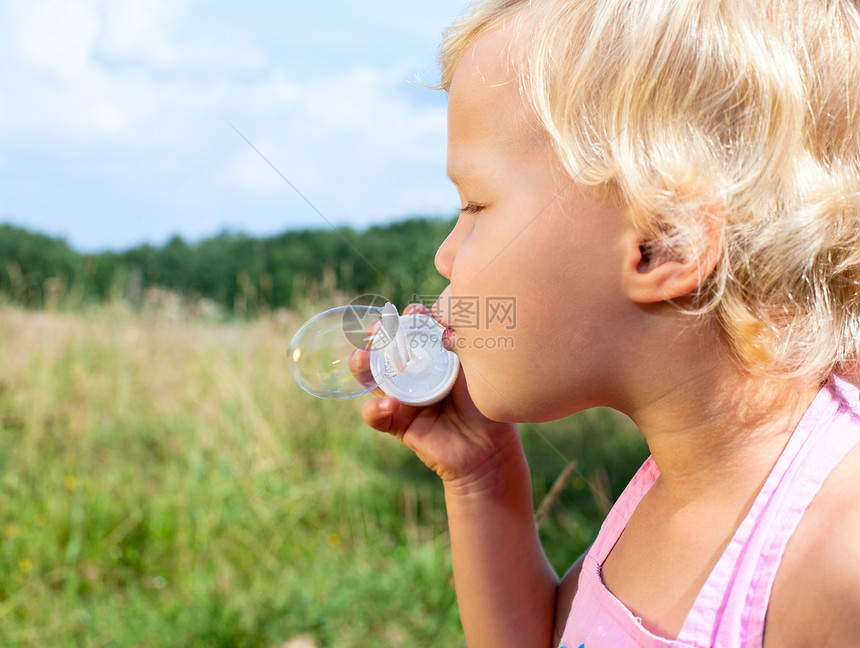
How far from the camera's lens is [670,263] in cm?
99

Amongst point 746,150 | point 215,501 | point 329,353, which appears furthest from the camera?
point 215,501

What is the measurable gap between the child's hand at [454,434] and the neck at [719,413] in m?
0.42

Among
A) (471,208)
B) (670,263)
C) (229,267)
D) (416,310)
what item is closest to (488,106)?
(471,208)

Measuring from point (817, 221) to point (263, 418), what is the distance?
330 centimetres

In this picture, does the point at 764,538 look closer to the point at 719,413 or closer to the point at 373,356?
the point at 719,413

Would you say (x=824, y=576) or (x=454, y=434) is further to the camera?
(x=454, y=434)

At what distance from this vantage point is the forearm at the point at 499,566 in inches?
54.1

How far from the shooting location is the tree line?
5105 millimetres

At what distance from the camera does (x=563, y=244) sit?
102 cm

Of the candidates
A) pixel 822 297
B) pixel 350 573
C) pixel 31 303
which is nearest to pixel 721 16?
pixel 822 297

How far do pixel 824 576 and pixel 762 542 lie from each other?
0.10 metres

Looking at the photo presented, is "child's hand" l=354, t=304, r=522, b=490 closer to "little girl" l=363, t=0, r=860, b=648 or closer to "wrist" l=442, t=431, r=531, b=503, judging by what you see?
"wrist" l=442, t=431, r=531, b=503

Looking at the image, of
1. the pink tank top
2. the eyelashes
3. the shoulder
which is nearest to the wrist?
the pink tank top

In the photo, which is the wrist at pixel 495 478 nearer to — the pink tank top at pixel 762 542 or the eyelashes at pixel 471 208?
the pink tank top at pixel 762 542
